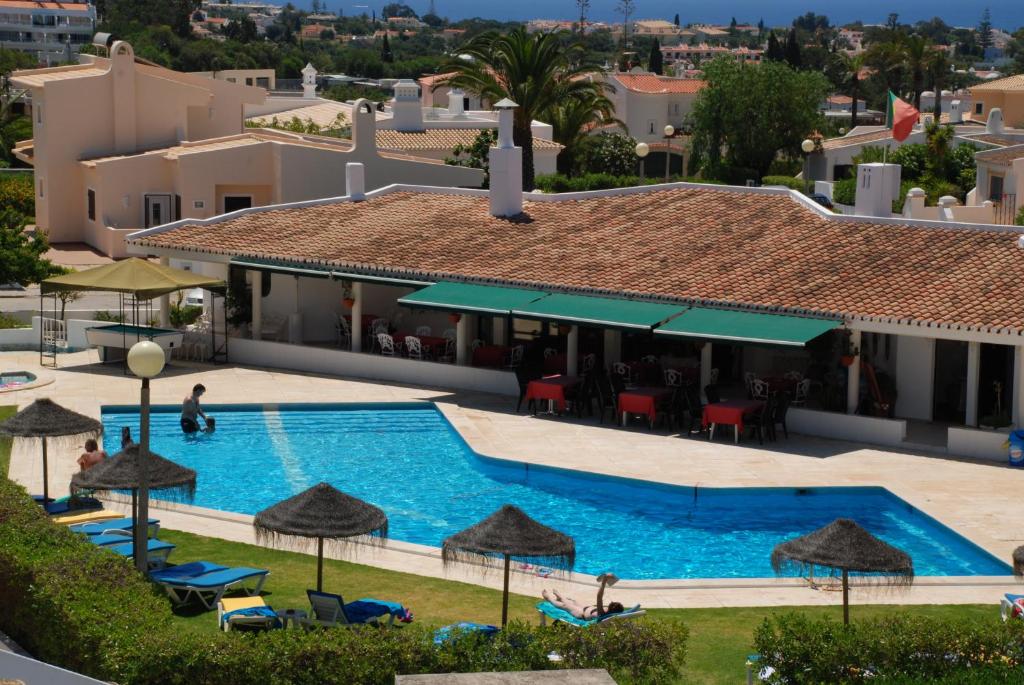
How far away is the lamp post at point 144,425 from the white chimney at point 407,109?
175ft

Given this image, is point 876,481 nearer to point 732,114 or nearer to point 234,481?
point 234,481

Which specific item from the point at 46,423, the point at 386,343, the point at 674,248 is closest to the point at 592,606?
the point at 46,423

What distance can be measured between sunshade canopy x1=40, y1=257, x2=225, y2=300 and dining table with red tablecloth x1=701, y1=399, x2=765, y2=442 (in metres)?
11.6

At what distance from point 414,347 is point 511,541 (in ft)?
60.5

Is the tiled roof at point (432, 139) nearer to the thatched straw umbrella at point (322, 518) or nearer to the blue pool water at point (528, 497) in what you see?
the blue pool water at point (528, 497)

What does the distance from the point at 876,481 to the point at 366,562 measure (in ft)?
30.8

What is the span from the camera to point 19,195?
61750 mm

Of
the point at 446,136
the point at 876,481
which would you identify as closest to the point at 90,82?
the point at 446,136

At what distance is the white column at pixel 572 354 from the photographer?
32344 mm

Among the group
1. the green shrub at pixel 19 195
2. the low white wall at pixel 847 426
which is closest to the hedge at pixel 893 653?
the low white wall at pixel 847 426

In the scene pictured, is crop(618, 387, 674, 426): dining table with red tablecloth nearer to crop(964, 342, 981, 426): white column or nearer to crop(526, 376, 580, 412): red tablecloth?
crop(526, 376, 580, 412): red tablecloth

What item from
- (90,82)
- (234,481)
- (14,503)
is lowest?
(234,481)

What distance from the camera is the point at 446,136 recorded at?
71.1 m

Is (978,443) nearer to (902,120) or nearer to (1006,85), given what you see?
(902,120)
